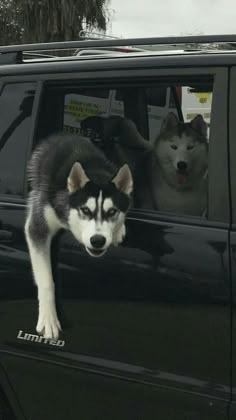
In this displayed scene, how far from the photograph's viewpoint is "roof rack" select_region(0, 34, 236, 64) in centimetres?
240

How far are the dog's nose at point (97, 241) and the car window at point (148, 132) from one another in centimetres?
21

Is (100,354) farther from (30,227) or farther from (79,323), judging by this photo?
(30,227)

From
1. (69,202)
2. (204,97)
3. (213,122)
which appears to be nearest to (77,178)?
(69,202)

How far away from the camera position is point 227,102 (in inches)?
84.7

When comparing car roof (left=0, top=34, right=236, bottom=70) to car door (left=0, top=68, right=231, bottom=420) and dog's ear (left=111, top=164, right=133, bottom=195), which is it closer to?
car door (left=0, top=68, right=231, bottom=420)

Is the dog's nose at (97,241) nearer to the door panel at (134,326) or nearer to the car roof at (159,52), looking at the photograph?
the door panel at (134,326)

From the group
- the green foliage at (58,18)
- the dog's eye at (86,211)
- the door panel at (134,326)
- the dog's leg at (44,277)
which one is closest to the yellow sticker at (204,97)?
the door panel at (134,326)

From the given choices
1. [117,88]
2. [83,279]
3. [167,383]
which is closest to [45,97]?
[117,88]

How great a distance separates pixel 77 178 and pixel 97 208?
141 millimetres

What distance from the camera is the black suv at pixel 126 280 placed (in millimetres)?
2111

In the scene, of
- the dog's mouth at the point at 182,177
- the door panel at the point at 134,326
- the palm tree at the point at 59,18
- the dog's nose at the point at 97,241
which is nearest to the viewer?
the door panel at the point at 134,326

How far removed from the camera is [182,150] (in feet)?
8.24

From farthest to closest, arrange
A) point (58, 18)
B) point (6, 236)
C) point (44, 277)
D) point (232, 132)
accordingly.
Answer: point (58, 18)
point (6, 236)
point (44, 277)
point (232, 132)

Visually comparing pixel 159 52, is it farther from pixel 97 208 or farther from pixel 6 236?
pixel 6 236
